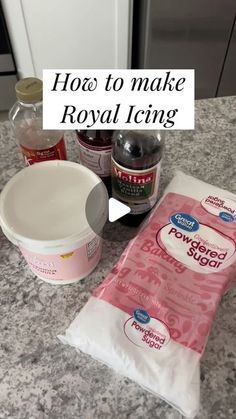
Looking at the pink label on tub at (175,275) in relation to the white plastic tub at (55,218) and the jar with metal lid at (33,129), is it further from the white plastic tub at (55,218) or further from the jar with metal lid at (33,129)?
the jar with metal lid at (33,129)

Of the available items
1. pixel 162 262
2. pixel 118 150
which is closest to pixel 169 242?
pixel 162 262

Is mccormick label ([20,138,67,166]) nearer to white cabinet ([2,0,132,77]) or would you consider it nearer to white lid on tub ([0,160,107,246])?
white lid on tub ([0,160,107,246])

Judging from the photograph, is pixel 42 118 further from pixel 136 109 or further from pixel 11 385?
pixel 11 385

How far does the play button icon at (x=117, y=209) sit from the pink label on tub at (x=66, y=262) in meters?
0.07

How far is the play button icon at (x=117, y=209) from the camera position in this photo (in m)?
0.54

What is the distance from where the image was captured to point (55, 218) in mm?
456

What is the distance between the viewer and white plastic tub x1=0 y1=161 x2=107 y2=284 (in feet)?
1.43

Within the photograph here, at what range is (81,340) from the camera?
421 mm

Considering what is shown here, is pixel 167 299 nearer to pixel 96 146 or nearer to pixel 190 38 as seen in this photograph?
pixel 96 146

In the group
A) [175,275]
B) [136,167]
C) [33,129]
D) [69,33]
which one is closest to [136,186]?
[136,167]

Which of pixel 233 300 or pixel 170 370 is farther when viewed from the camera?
pixel 233 300

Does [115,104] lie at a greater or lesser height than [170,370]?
greater

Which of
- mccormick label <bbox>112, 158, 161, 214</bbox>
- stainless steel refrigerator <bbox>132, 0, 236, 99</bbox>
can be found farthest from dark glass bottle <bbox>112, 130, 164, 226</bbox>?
stainless steel refrigerator <bbox>132, 0, 236, 99</bbox>

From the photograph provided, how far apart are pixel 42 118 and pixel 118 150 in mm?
178
